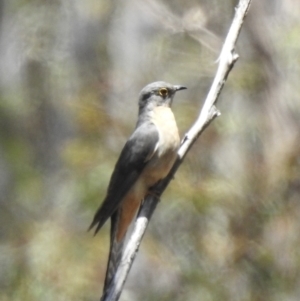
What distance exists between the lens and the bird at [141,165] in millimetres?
3309

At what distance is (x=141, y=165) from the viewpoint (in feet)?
11.5

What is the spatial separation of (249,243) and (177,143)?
64.7 inches

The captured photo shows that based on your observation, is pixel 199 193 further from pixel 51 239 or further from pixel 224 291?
pixel 51 239

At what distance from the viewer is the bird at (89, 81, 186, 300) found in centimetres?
331

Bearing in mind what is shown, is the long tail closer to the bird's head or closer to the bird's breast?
the bird's breast

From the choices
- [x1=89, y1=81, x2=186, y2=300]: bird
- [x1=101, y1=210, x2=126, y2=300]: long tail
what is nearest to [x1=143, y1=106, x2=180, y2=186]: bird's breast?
[x1=89, y1=81, x2=186, y2=300]: bird

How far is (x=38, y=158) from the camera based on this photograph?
6.45 m

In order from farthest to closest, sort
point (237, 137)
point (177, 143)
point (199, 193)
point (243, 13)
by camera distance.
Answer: point (237, 137), point (199, 193), point (177, 143), point (243, 13)

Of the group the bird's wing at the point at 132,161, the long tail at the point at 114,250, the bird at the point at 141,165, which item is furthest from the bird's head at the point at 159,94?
the long tail at the point at 114,250

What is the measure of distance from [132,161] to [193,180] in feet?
4.15

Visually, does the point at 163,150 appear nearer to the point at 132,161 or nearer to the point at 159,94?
the point at 132,161

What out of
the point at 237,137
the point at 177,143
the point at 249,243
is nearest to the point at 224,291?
the point at 249,243

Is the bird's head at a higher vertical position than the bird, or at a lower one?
higher

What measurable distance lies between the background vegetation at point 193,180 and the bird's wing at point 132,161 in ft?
3.84
